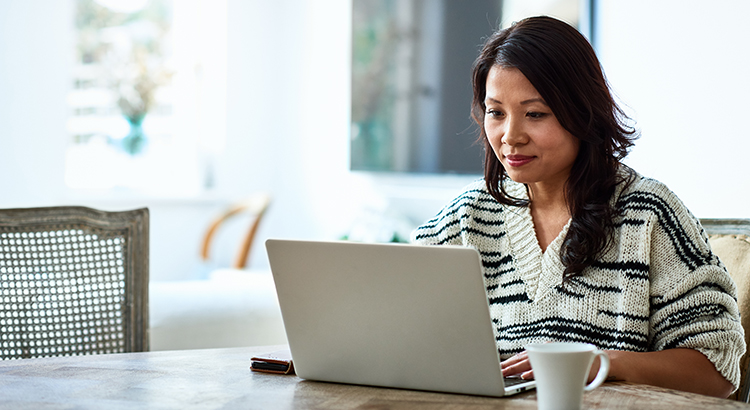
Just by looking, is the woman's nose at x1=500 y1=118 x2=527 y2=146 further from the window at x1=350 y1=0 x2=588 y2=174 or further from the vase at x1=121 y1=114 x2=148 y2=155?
the vase at x1=121 y1=114 x2=148 y2=155

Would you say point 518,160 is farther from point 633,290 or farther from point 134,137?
point 134,137

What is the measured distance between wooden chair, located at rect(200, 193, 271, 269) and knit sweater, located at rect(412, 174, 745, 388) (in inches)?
112

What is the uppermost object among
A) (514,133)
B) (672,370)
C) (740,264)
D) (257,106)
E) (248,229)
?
(514,133)

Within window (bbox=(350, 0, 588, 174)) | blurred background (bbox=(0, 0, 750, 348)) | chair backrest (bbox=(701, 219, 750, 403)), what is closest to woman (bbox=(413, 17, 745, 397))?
chair backrest (bbox=(701, 219, 750, 403))

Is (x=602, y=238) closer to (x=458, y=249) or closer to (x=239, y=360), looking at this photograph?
(x=458, y=249)

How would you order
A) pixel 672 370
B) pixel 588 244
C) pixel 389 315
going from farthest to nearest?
pixel 588 244 → pixel 672 370 → pixel 389 315

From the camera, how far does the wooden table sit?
909 mm

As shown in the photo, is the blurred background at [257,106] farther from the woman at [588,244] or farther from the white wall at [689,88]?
the woman at [588,244]

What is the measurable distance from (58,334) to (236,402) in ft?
2.36

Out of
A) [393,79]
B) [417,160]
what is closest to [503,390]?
[417,160]

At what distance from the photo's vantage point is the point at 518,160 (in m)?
1.32

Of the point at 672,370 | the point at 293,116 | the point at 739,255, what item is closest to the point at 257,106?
the point at 293,116

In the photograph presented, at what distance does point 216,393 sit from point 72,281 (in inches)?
26.7

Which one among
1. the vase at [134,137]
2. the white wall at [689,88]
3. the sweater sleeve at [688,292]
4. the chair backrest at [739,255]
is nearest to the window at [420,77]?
the white wall at [689,88]
